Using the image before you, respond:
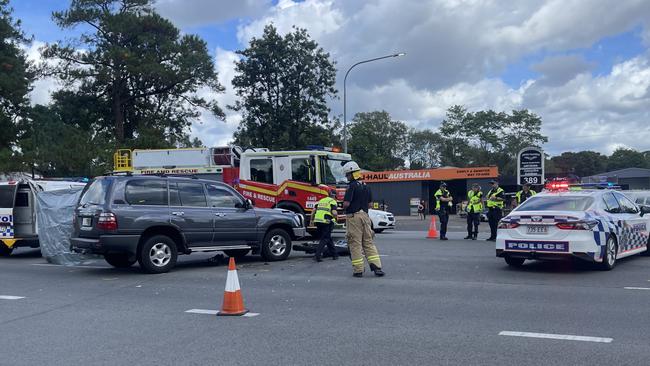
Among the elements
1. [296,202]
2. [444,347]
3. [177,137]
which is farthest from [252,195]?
[177,137]

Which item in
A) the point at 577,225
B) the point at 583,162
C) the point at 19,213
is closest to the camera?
the point at 577,225

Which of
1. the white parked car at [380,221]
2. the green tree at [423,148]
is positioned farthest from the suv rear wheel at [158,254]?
the green tree at [423,148]

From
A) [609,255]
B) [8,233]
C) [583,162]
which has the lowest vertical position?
[609,255]

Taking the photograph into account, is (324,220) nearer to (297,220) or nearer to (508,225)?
(297,220)

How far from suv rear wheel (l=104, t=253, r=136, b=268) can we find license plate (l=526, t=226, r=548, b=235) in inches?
301

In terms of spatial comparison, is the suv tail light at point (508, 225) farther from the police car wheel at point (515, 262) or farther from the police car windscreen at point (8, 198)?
the police car windscreen at point (8, 198)

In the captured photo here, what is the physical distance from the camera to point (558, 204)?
11.0 meters

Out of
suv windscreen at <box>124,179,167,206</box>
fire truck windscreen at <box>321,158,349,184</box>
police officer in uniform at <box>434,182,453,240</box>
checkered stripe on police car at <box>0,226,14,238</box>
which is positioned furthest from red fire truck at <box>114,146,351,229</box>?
suv windscreen at <box>124,179,167,206</box>

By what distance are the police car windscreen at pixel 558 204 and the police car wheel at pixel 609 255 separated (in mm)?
717

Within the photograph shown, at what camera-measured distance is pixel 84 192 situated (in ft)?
37.3

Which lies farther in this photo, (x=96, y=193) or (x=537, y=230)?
(x=96, y=193)

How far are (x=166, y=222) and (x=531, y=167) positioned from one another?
12300mm

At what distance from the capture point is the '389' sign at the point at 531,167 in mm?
18984

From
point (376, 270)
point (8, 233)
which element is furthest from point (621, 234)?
point (8, 233)
